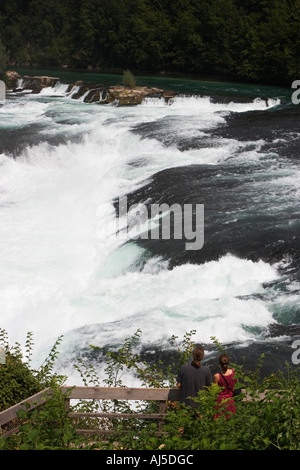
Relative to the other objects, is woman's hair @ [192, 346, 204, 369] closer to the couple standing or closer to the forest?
the couple standing

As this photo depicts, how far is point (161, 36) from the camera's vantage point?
46156mm

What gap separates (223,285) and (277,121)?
44.0ft

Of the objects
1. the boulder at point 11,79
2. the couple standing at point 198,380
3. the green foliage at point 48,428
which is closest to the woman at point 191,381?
the couple standing at point 198,380

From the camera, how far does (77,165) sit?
20766mm

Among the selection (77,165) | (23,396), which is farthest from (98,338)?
(77,165)

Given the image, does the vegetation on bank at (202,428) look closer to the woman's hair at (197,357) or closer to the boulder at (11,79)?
the woman's hair at (197,357)

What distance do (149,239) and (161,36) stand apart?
35383 mm

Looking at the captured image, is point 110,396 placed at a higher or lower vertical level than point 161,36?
lower

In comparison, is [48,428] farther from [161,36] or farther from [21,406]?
[161,36]

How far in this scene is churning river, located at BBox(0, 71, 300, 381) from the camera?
A: 1038 cm

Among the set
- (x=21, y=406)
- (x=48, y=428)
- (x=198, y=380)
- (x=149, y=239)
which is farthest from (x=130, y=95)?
(x=48, y=428)

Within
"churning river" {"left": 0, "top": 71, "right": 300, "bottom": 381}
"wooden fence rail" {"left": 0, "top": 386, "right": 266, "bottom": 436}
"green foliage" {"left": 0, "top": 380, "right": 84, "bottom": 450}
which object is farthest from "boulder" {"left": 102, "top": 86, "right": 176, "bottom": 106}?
"green foliage" {"left": 0, "top": 380, "right": 84, "bottom": 450}

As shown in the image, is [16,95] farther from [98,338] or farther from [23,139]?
[98,338]

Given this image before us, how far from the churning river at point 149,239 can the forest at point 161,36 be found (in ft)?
43.4
